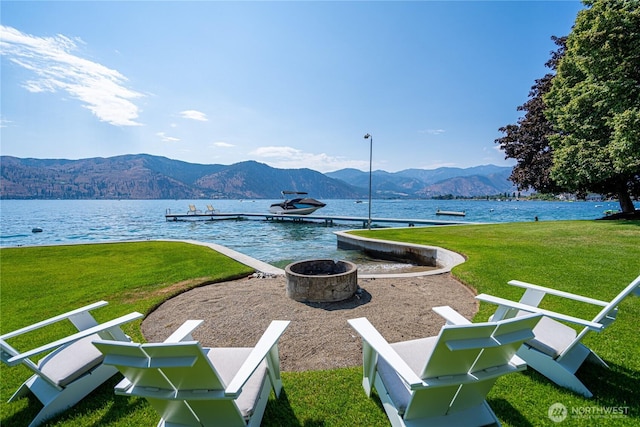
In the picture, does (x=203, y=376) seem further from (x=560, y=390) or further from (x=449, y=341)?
(x=560, y=390)

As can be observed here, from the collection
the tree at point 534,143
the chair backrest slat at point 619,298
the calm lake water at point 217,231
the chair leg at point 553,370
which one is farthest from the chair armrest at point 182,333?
the tree at point 534,143

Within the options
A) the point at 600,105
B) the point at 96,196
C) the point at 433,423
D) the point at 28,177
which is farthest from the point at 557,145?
the point at 28,177

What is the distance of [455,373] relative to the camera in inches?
80.4

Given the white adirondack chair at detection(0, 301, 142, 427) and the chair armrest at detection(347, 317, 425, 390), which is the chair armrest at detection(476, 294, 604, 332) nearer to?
the chair armrest at detection(347, 317, 425, 390)

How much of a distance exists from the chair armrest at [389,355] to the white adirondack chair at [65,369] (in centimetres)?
240

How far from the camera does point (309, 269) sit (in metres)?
7.18

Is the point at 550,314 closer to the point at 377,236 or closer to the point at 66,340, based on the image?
the point at 66,340

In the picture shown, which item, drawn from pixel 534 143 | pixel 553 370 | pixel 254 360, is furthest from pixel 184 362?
pixel 534 143

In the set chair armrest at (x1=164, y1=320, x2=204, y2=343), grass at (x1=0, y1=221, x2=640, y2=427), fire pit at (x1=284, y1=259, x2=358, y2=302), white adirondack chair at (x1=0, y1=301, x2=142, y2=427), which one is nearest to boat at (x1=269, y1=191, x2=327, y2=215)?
grass at (x1=0, y1=221, x2=640, y2=427)

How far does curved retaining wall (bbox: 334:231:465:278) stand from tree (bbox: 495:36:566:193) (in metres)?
15.3

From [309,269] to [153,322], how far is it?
3.48 meters

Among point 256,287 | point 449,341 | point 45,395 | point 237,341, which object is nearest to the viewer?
point 449,341

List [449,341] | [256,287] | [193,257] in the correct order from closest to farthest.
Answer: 1. [449,341]
2. [256,287]
3. [193,257]

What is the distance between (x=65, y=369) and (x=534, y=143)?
27597 mm
